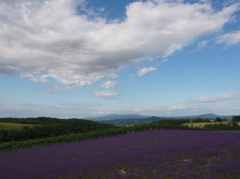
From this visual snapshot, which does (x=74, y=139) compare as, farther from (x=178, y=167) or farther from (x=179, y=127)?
(x=178, y=167)

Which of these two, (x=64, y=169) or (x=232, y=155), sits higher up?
(x=232, y=155)

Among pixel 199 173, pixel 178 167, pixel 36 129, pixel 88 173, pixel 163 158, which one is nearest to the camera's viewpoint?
pixel 199 173

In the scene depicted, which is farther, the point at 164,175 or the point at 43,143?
the point at 43,143

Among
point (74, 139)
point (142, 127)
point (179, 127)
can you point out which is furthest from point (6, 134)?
point (179, 127)

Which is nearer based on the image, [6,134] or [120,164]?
[120,164]

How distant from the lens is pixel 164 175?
8.34 meters

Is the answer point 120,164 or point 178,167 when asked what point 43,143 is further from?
point 178,167

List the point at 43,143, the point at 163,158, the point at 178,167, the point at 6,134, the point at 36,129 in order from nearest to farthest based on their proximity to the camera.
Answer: the point at 178,167, the point at 163,158, the point at 43,143, the point at 6,134, the point at 36,129

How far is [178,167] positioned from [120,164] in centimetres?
366

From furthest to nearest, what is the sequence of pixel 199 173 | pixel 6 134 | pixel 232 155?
pixel 6 134 → pixel 232 155 → pixel 199 173

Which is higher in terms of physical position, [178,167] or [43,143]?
[178,167]

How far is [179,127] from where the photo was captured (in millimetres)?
40312

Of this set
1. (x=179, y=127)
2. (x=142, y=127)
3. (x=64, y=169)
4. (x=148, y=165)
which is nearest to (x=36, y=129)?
(x=142, y=127)

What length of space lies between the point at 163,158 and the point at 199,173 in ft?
12.8
